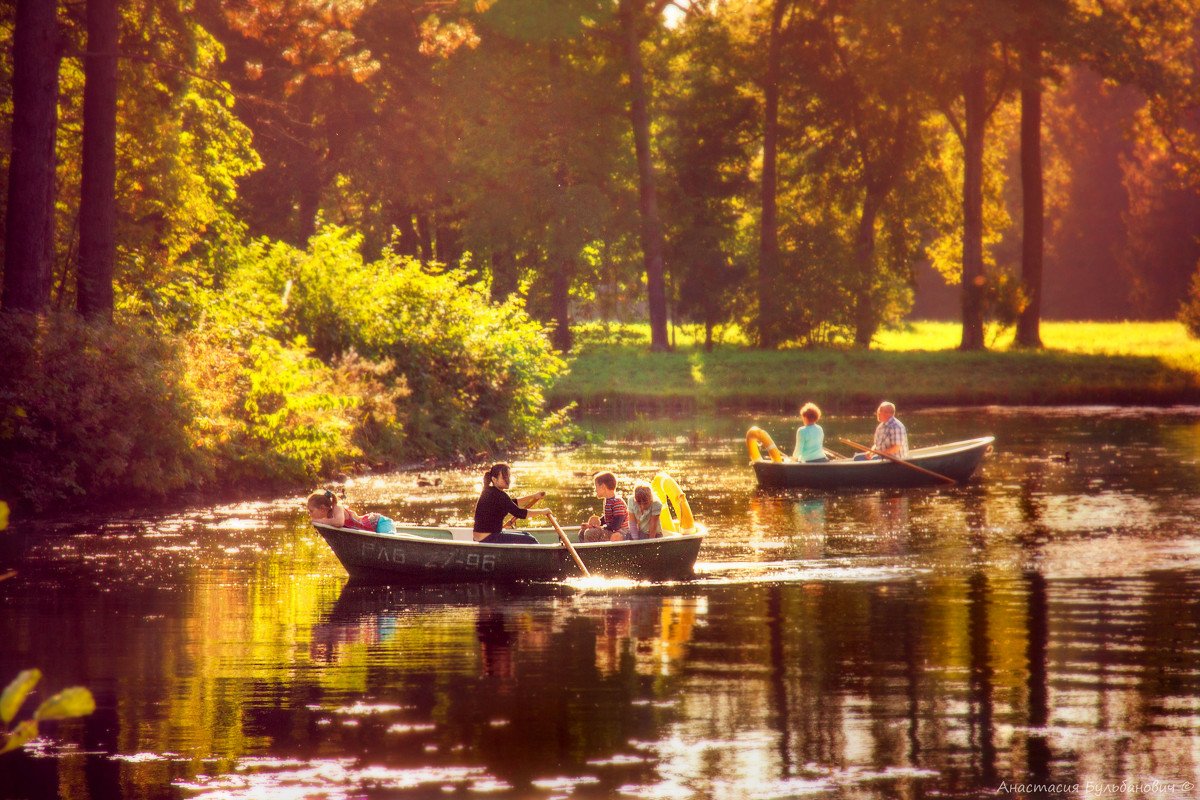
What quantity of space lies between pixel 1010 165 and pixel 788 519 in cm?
6870

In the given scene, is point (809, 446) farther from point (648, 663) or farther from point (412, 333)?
point (648, 663)

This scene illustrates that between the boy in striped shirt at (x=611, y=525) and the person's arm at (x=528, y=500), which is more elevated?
the person's arm at (x=528, y=500)

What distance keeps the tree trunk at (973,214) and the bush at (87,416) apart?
103ft

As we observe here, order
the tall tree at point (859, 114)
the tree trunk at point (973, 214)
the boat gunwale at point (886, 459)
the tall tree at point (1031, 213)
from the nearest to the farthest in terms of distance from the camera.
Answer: the boat gunwale at point (886, 459), the tree trunk at point (973, 214), the tall tree at point (1031, 213), the tall tree at point (859, 114)

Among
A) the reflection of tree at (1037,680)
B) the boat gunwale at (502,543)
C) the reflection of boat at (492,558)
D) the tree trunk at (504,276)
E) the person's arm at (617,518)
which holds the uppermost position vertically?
the tree trunk at (504,276)

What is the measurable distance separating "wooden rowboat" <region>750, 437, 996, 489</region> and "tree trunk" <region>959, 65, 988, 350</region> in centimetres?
2444

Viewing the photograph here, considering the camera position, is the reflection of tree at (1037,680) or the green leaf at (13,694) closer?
the green leaf at (13,694)

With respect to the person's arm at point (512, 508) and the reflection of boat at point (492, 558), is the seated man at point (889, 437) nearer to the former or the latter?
the reflection of boat at point (492, 558)

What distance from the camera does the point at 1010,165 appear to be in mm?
86875

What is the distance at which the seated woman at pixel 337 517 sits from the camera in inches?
650

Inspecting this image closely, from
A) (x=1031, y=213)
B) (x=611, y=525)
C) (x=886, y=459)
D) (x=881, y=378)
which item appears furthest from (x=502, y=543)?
(x=1031, y=213)

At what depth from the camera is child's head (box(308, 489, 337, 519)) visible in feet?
54.0

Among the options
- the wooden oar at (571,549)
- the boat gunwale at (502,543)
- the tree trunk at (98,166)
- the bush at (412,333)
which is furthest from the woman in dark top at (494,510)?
the bush at (412,333)

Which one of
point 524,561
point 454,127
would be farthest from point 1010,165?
point 524,561
